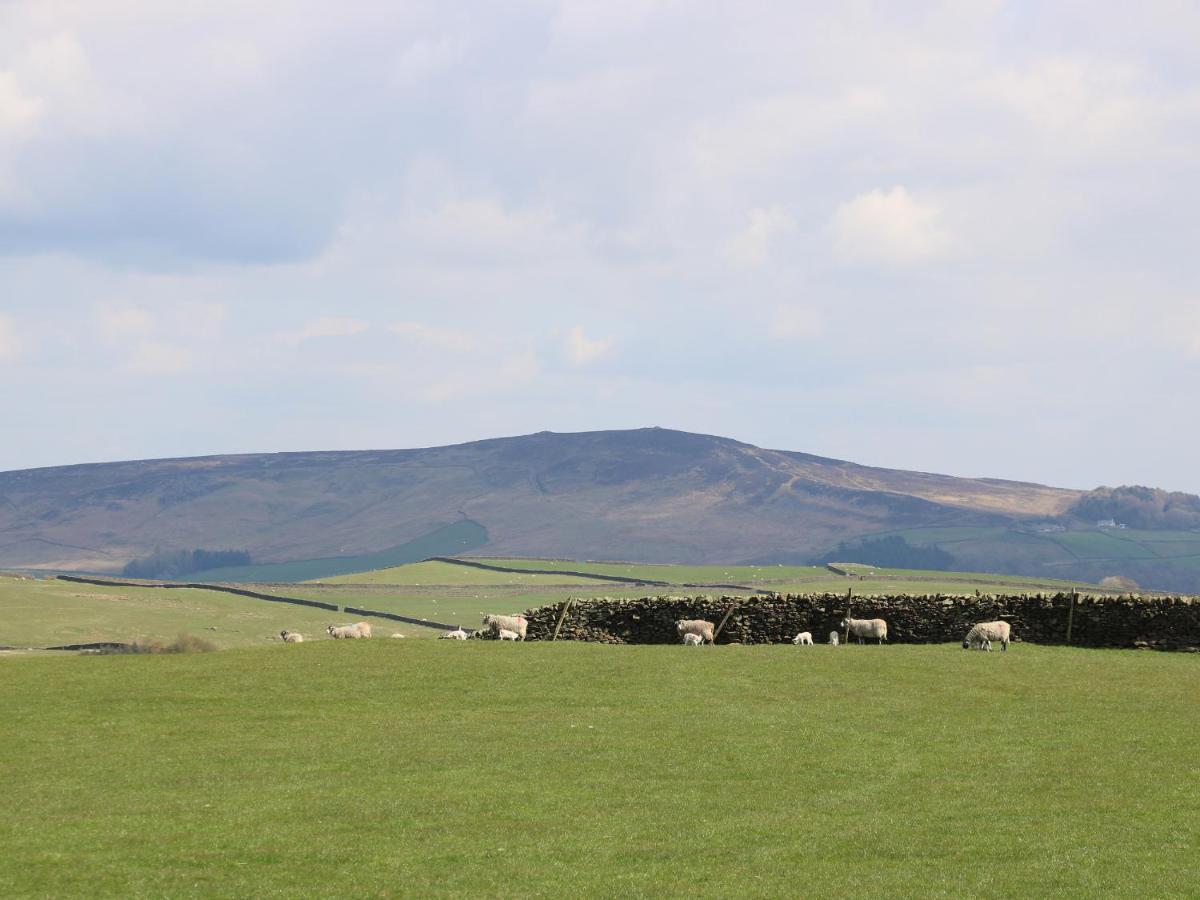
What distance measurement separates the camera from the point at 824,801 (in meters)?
21.5

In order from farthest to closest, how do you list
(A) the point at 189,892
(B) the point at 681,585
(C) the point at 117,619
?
(B) the point at 681,585
(C) the point at 117,619
(A) the point at 189,892

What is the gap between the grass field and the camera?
17359 millimetres

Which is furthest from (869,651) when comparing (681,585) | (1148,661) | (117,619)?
(681,585)

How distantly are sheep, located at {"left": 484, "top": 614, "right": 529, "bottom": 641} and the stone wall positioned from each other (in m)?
1.30

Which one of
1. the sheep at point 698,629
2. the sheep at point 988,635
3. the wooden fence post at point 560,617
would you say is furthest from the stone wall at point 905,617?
the sheep at point 988,635

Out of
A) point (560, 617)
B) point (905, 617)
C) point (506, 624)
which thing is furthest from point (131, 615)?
point (905, 617)

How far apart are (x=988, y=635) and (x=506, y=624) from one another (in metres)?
18.1

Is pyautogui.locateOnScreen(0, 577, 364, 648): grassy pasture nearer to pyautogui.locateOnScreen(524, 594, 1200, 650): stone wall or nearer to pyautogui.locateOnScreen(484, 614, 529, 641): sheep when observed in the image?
pyautogui.locateOnScreen(484, 614, 529, 641): sheep

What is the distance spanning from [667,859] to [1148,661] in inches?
1106

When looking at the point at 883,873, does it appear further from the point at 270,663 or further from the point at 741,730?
the point at 270,663

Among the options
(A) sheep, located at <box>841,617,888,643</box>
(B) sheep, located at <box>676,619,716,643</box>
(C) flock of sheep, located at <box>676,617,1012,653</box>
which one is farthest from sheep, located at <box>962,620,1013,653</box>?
(B) sheep, located at <box>676,619,716,643</box>

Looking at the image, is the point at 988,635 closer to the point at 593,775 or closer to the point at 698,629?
the point at 698,629

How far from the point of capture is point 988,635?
44.2 meters

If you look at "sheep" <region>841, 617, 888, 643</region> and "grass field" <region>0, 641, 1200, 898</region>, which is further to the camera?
"sheep" <region>841, 617, 888, 643</region>
